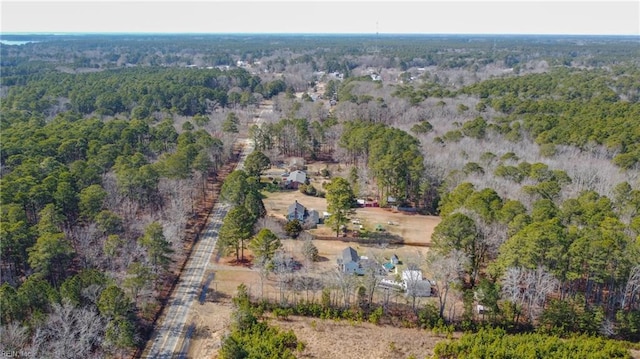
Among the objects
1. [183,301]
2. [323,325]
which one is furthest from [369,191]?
[183,301]

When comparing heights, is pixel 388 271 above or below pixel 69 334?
below

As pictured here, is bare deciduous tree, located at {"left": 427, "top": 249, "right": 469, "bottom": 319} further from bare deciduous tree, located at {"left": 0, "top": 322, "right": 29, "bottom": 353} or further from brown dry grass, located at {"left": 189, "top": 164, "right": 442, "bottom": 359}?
bare deciduous tree, located at {"left": 0, "top": 322, "right": 29, "bottom": 353}

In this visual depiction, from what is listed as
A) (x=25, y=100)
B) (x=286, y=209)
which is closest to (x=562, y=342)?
(x=286, y=209)

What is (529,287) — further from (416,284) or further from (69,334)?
(69,334)

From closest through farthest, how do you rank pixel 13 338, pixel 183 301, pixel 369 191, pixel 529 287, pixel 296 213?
pixel 13 338 < pixel 529 287 < pixel 183 301 < pixel 296 213 < pixel 369 191

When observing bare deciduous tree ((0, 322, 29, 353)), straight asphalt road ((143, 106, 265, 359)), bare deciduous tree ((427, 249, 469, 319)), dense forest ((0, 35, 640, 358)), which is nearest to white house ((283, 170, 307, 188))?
dense forest ((0, 35, 640, 358))

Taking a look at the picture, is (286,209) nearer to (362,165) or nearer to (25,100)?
(362,165)

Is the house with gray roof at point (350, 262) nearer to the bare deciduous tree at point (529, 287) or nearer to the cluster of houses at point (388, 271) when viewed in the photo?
the cluster of houses at point (388, 271)
